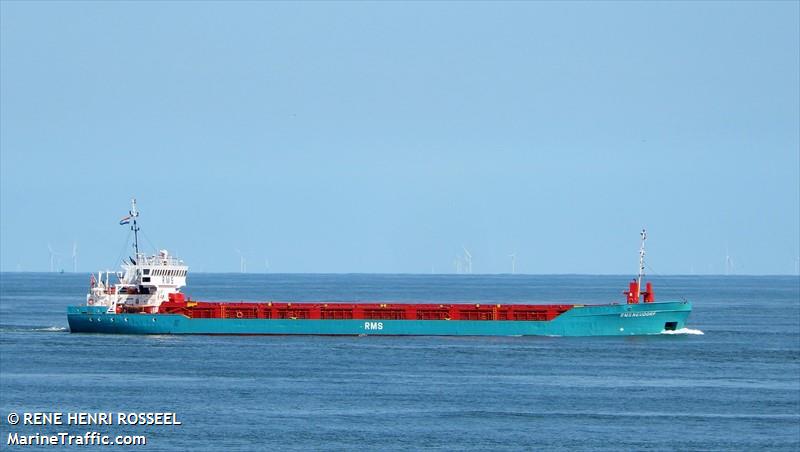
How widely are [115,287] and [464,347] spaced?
27.1 metres

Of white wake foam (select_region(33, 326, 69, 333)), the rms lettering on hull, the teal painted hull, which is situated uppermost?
the rms lettering on hull

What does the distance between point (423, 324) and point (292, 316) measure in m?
9.99

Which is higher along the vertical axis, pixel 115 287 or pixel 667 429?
pixel 115 287

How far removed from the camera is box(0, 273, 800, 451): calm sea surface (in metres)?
56.7

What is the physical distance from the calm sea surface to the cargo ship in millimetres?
1164

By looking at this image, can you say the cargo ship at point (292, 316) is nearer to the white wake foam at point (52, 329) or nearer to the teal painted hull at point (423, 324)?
the teal painted hull at point (423, 324)

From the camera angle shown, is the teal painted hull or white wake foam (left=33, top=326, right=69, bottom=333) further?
white wake foam (left=33, top=326, right=69, bottom=333)

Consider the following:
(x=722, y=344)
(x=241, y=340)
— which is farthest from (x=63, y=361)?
(x=722, y=344)

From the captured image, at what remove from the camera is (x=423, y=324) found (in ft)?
325

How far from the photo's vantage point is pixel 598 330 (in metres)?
98.0

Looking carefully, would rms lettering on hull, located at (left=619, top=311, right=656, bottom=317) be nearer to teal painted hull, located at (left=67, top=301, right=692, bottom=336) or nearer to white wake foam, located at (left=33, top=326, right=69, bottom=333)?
teal painted hull, located at (left=67, top=301, right=692, bottom=336)

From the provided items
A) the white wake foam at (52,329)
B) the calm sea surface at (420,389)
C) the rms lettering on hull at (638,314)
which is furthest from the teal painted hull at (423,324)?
the white wake foam at (52,329)

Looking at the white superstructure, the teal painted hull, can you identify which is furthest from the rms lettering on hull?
the white superstructure

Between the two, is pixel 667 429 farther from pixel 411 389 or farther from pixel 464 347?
pixel 464 347
